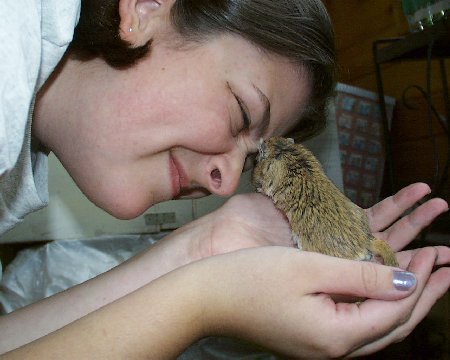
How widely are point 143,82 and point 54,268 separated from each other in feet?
3.42

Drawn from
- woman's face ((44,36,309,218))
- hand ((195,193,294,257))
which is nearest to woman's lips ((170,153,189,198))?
woman's face ((44,36,309,218))

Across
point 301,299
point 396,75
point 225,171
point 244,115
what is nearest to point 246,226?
point 225,171

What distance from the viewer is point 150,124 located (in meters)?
0.96

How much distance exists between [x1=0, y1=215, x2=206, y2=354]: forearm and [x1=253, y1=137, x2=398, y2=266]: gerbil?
233mm

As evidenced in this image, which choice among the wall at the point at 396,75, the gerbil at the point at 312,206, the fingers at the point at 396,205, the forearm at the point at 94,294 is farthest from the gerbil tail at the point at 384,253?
the wall at the point at 396,75

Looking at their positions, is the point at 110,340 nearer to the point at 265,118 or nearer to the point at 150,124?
the point at 150,124

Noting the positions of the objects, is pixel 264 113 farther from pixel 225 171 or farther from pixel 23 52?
pixel 23 52

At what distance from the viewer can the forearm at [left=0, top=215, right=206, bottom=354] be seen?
44.6 inches

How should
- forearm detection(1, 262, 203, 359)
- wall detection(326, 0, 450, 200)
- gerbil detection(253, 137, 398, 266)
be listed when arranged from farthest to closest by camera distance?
wall detection(326, 0, 450, 200), gerbil detection(253, 137, 398, 266), forearm detection(1, 262, 203, 359)

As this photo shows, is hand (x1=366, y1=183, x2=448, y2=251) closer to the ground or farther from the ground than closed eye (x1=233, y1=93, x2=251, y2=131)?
closer to the ground

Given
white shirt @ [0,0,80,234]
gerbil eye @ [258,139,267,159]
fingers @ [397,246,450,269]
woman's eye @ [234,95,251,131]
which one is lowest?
fingers @ [397,246,450,269]

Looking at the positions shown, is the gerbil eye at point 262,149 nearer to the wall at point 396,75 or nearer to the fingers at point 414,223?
the fingers at point 414,223

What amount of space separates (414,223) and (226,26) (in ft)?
1.90

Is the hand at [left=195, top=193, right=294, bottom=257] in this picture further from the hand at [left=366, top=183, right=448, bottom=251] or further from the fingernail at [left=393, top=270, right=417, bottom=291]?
the fingernail at [left=393, top=270, right=417, bottom=291]
